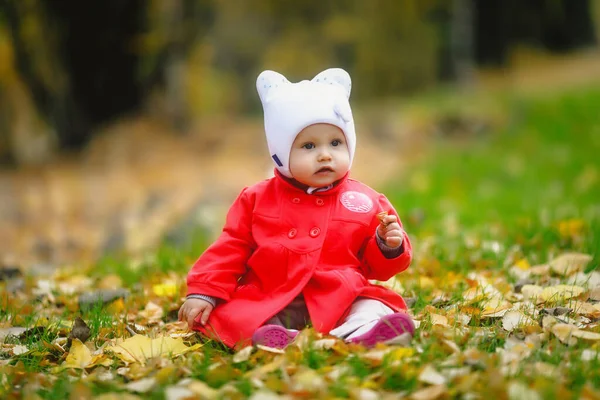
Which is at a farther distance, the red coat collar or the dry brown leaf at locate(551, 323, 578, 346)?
the red coat collar

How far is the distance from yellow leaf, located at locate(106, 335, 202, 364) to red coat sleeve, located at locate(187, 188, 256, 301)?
0.21 metres

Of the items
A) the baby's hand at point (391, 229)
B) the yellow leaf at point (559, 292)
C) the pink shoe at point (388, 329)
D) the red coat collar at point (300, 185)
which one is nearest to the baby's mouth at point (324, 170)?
the red coat collar at point (300, 185)

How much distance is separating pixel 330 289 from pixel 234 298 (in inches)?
15.5

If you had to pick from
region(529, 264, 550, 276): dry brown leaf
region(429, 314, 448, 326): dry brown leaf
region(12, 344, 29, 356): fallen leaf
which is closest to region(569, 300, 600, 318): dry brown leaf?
region(429, 314, 448, 326): dry brown leaf

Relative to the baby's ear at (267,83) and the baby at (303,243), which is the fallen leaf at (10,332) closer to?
the baby at (303,243)

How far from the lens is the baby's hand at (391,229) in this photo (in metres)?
2.67

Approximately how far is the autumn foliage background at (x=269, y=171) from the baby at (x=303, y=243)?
19cm

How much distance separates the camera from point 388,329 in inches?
98.8

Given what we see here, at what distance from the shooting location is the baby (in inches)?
106

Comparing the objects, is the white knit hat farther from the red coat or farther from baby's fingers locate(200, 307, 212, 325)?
baby's fingers locate(200, 307, 212, 325)

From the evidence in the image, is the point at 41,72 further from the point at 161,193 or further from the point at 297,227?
the point at 297,227

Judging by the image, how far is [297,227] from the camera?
2.76m

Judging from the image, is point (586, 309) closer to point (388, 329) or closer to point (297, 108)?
point (388, 329)

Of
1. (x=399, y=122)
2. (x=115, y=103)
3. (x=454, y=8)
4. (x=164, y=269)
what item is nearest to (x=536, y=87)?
(x=454, y=8)
